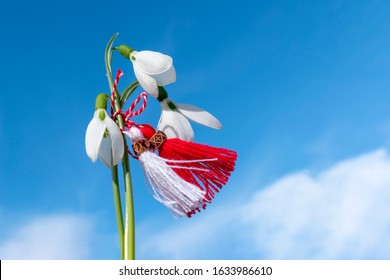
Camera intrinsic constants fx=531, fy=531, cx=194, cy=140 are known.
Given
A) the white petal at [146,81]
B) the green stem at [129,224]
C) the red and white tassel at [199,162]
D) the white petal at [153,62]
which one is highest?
the white petal at [153,62]

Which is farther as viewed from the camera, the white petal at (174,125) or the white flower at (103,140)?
the white petal at (174,125)

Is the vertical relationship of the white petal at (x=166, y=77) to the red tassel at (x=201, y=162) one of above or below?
above

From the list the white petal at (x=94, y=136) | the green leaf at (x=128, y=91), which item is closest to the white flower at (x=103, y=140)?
the white petal at (x=94, y=136)

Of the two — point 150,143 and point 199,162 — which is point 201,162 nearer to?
point 199,162

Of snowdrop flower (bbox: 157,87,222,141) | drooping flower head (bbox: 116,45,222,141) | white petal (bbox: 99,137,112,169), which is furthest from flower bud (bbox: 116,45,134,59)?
white petal (bbox: 99,137,112,169)

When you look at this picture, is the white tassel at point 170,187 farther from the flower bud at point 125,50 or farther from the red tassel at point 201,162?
the flower bud at point 125,50
